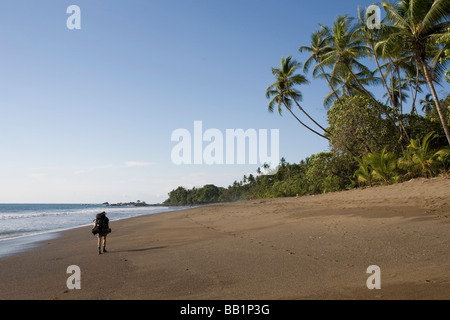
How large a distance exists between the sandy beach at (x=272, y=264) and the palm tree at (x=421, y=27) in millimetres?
10053

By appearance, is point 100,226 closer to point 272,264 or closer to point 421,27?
point 272,264

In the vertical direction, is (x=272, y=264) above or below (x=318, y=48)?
below

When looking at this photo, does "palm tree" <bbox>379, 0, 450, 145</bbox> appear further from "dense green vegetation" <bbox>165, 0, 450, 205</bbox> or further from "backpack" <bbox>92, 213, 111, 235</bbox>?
"backpack" <bbox>92, 213, 111, 235</bbox>

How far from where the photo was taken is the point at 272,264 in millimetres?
5656

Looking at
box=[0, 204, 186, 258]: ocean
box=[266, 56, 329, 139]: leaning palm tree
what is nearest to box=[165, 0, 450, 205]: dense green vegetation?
box=[266, 56, 329, 139]: leaning palm tree

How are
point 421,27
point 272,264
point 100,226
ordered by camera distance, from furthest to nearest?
point 421,27
point 100,226
point 272,264

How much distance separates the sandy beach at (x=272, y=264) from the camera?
4242 mm

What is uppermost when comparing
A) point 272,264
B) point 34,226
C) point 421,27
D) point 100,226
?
point 421,27

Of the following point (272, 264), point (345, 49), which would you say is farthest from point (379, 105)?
point (272, 264)

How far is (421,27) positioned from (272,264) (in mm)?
16418

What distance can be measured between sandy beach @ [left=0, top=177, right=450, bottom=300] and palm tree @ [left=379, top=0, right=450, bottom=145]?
10053mm

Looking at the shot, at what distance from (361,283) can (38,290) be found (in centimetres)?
536

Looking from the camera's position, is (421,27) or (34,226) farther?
(34,226)

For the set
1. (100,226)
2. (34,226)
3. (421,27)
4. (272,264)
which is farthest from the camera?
(34,226)
